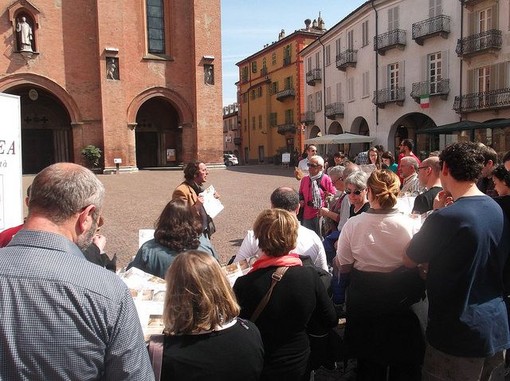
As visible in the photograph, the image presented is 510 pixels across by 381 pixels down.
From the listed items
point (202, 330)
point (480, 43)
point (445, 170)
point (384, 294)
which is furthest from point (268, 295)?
point (480, 43)

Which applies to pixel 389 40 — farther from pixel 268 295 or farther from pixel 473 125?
pixel 268 295

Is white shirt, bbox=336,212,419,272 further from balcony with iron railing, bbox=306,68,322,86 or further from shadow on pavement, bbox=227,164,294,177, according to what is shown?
balcony with iron railing, bbox=306,68,322,86

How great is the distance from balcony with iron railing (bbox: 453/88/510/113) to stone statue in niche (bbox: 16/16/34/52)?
2398 centimetres

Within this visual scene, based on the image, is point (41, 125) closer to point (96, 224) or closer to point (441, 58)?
point (441, 58)

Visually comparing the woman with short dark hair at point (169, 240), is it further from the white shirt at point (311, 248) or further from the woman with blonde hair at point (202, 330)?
the woman with blonde hair at point (202, 330)

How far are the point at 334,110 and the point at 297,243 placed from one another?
3350cm

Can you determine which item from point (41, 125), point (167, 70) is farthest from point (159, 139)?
point (41, 125)

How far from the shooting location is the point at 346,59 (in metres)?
32.9

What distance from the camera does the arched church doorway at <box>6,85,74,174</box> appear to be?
27.5 m

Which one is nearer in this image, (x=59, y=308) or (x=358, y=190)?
(x=59, y=308)

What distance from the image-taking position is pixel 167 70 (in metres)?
27.7

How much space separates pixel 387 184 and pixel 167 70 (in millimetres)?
26588

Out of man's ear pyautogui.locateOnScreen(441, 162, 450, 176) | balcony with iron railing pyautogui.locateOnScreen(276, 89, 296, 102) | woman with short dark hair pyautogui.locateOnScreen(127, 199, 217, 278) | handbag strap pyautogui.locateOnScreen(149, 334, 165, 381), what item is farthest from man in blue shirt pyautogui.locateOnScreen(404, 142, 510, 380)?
balcony with iron railing pyautogui.locateOnScreen(276, 89, 296, 102)

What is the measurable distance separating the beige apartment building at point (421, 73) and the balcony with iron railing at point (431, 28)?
0.06 m
